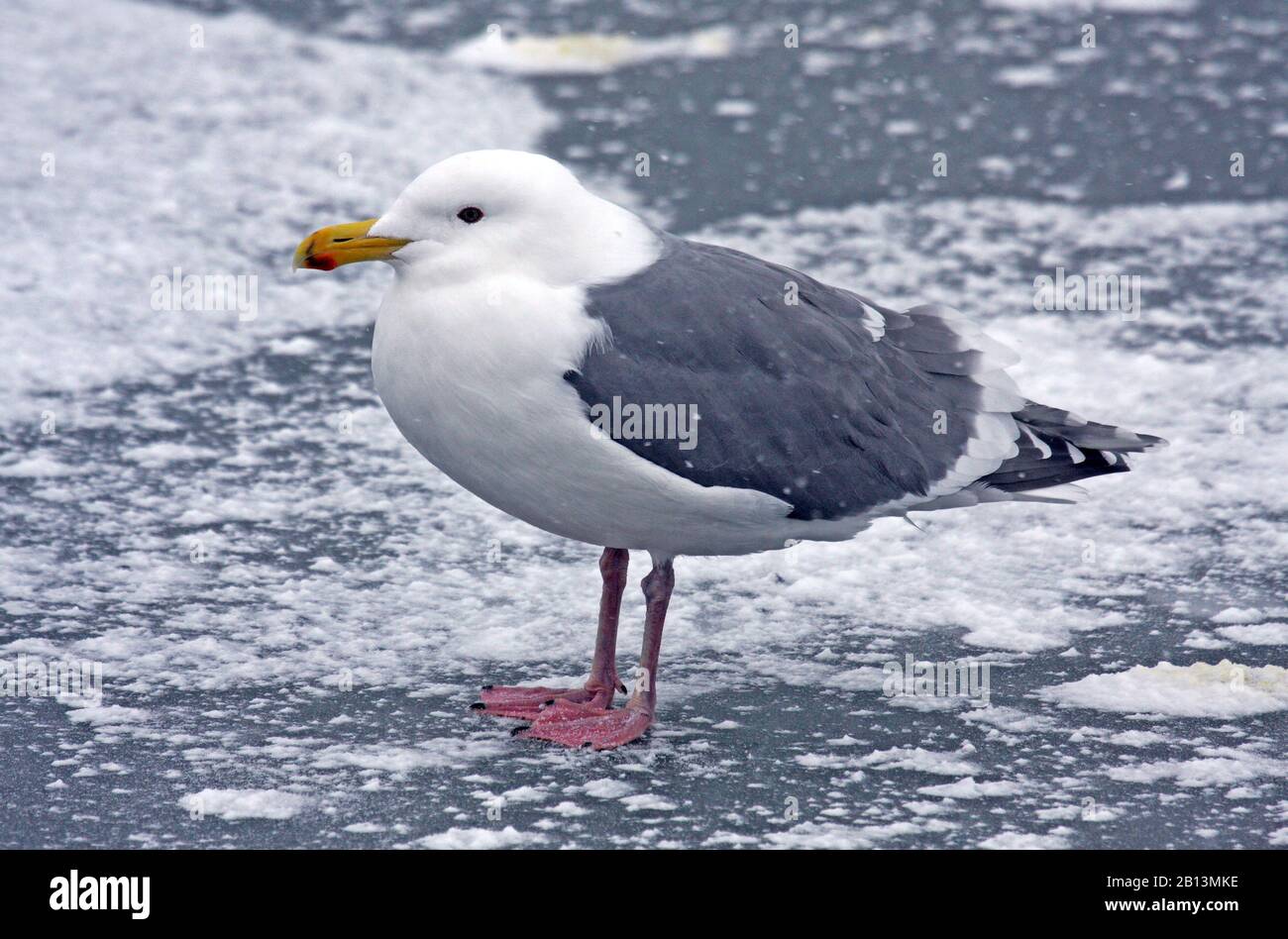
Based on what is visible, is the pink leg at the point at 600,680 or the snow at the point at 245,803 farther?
the pink leg at the point at 600,680

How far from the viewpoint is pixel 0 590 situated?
473 cm

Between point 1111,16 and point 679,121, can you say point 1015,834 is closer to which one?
point 679,121

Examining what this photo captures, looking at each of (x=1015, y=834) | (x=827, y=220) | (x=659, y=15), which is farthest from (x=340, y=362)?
(x=659, y=15)

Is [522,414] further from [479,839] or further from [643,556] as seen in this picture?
[643,556]

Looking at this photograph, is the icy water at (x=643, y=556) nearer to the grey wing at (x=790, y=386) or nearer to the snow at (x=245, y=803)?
the snow at (x=245, y=803)

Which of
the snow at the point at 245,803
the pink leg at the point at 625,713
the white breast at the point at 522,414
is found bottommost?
the snow at the point at 245,803

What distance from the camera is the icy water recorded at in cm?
381

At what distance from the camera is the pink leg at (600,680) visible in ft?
13.7

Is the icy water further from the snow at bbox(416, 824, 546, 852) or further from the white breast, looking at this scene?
the white breast

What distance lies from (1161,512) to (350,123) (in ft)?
16.2

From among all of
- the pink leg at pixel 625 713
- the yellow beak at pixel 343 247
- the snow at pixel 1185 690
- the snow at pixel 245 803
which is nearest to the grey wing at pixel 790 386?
the pink leg at pixel 625 713

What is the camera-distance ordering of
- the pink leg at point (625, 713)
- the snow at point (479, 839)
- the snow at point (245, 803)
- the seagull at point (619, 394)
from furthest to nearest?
the pink leg at point (625, 713)
the seagull at point (619, 394)
the snow at point (245, 803)
the snow at point (479, 839)

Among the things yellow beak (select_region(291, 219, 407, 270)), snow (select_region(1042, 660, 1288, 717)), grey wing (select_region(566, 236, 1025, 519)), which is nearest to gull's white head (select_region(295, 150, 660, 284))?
yellow beak (select_region(291, 219, 407, 270))

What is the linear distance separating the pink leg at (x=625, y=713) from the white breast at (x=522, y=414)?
218mm
